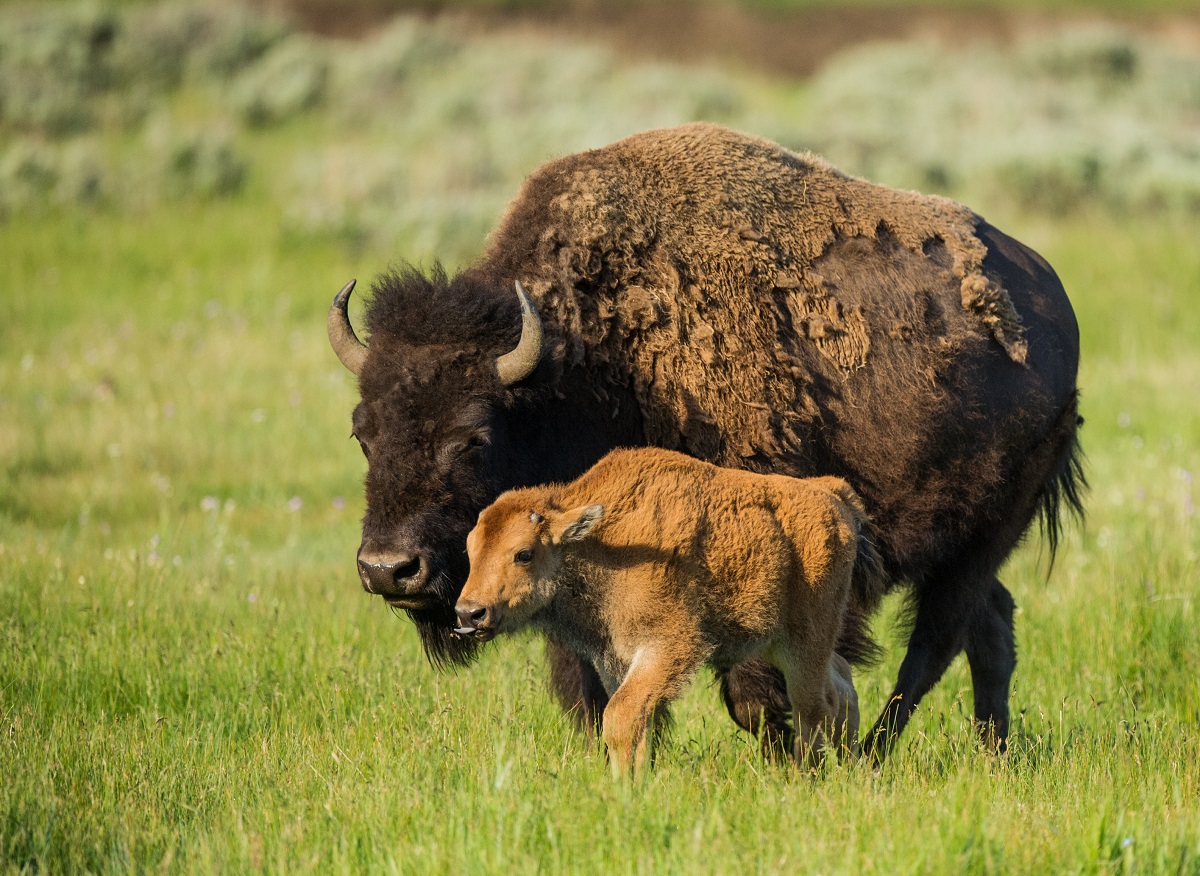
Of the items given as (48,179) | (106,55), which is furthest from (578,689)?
(106,55)

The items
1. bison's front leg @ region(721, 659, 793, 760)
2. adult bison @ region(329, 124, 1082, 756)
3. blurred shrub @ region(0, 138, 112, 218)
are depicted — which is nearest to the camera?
adult bison @ region(329, 124, 1082, 756)

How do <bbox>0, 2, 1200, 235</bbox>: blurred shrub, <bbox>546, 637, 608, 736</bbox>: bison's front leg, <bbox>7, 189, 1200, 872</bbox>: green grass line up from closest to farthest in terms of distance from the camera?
<bbox>7, 189, 1200, 872</bbox>: green grass < <bbox>546, 637, 608, 736</bbox>: bison's front leg < <bbox>0, 2, 1200, 235</bbox>: blurred shrub

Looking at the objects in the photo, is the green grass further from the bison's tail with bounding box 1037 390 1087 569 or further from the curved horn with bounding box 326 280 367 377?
the curved horn with bounding box 326 280 367 377

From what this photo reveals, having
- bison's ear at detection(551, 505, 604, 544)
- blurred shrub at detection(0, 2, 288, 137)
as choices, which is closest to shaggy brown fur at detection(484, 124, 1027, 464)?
bison's ear at detection(551, 505, 604, 544)

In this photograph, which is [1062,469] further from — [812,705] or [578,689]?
[578,689]

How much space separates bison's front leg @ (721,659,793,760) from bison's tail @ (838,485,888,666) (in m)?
0.31

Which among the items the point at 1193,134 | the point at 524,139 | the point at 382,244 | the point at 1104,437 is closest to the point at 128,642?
the point at 1104,437

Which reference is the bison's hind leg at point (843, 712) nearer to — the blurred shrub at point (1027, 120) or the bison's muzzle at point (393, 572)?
the bison's muzzle at point (393, 572)

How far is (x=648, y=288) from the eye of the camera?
16.1ft

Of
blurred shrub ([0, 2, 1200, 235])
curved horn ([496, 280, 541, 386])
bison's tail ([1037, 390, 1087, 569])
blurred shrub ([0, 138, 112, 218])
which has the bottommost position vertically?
bison's tail ([1037, 390, 1087, 569])

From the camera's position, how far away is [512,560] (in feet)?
12.3

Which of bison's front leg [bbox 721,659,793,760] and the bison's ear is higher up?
the bison's ear

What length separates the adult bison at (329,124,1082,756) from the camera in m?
4.57

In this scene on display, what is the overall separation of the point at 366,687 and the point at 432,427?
134 centimetres
